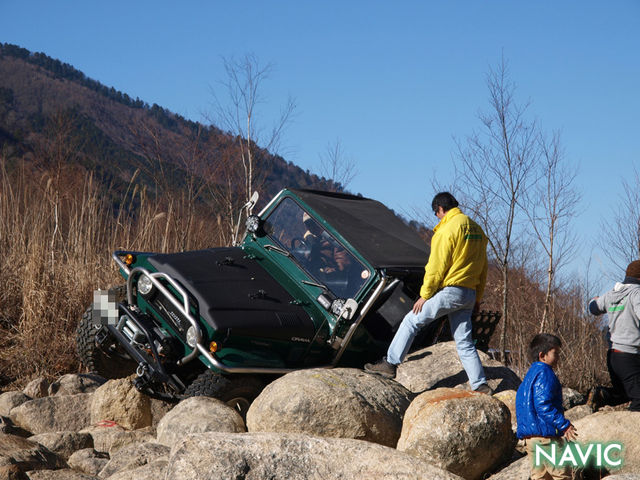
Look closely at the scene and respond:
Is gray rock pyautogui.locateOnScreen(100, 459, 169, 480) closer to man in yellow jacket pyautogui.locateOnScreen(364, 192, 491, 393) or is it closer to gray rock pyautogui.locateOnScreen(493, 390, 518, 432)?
man in yellow jacket pyautogui.locateOnScreen(364, 192, 491, 393)

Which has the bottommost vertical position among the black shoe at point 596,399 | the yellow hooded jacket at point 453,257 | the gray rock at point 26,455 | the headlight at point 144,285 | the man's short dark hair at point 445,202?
the gray rock at point 26,455

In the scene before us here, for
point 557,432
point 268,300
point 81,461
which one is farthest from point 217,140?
point 557,432

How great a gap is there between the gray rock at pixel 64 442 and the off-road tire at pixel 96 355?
1.23m

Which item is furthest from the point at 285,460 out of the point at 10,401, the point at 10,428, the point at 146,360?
the point at 10,401

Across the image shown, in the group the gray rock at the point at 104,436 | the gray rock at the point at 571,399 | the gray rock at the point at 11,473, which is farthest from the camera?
the gray rock at the point at 571,399

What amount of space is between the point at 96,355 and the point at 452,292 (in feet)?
11.0

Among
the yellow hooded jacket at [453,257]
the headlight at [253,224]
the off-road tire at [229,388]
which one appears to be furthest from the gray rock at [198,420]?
the headlight at [253,224]

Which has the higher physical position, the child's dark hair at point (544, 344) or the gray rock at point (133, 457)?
the child's dark hair at point (544, 344)

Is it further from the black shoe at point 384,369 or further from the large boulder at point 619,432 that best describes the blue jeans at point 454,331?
the large boulder at point 619,432

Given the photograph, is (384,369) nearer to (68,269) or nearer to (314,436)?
(314,436)

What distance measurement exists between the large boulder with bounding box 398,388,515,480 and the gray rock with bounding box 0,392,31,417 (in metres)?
4.03

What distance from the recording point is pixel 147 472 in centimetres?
433

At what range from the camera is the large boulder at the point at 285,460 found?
3.69 meters

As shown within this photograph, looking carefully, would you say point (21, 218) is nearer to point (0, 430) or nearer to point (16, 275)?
point (16, 275)
